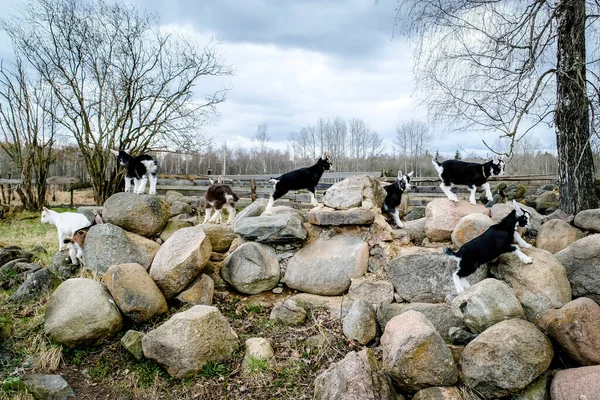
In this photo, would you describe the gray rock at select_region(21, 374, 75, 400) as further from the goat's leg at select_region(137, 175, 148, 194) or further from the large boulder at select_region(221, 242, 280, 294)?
the goat's leg at select_region(137, 175, 148, 194)

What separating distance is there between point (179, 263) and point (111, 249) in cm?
158

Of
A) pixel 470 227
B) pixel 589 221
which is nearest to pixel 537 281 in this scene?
pixel 470 227

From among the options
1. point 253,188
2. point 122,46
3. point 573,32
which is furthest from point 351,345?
point 122,46

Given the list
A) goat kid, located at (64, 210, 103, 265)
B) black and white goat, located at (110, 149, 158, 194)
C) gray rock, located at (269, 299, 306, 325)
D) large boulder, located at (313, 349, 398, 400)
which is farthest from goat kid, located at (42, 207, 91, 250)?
large boulder, located at (313, 349, 398, 400)

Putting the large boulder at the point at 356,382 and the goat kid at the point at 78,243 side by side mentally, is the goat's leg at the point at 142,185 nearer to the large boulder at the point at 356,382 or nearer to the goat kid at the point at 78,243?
the goat kid at the point at 78,243

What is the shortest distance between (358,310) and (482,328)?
1.43 metres

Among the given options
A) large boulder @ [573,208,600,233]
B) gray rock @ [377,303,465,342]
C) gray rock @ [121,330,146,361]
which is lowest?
gray rock @ [121,330,146,361]

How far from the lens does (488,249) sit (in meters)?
4.56

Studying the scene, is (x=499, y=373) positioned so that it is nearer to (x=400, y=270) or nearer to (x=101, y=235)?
(x=400, y=270)

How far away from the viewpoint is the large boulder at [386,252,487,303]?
521 cm

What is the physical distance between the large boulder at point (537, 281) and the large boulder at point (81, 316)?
5.11 metres

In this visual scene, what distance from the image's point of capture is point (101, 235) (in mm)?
6418

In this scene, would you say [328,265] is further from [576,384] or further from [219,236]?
[576,384]

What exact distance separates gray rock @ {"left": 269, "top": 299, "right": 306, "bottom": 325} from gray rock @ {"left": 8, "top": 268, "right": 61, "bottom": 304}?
388 cm
